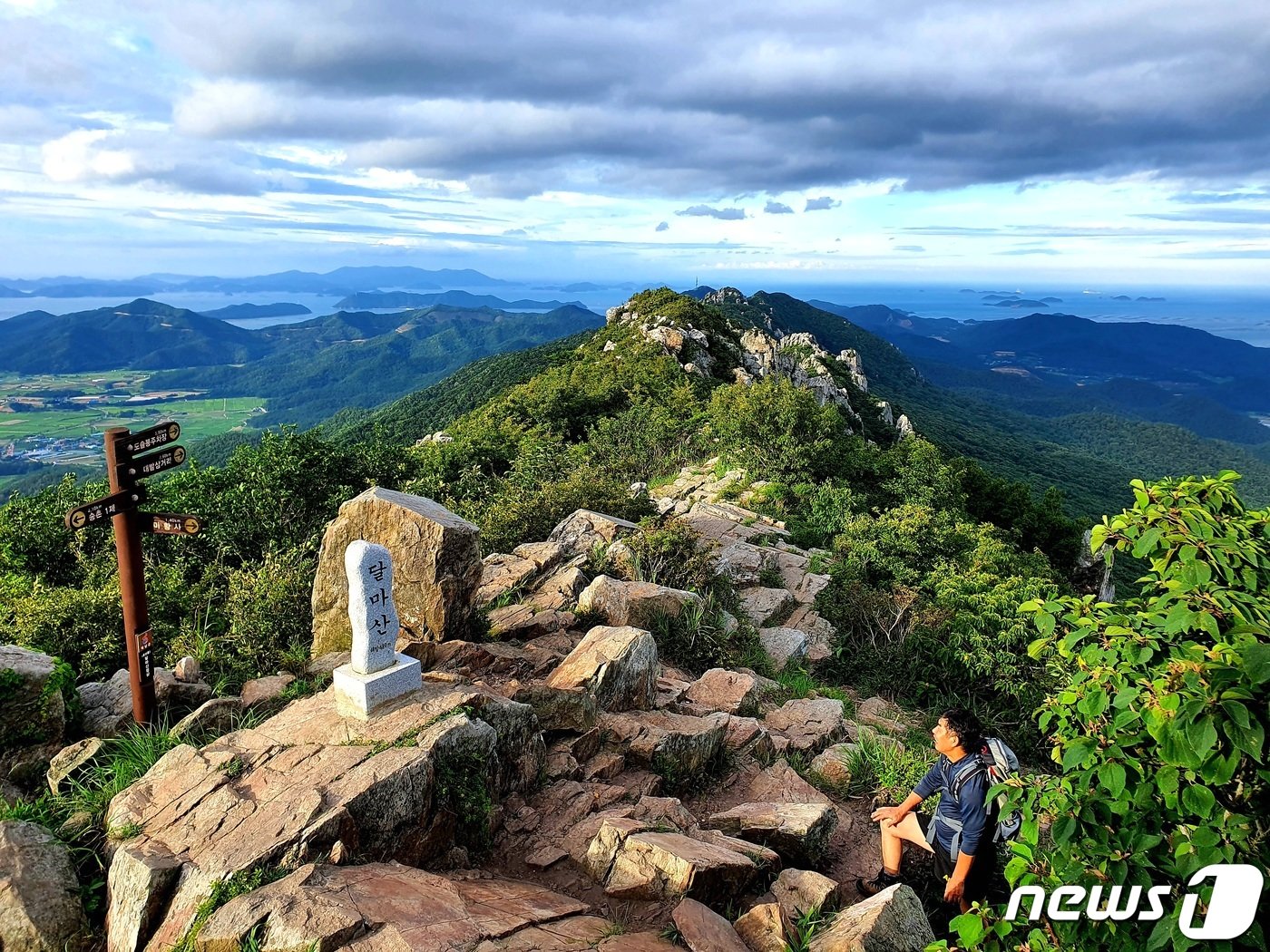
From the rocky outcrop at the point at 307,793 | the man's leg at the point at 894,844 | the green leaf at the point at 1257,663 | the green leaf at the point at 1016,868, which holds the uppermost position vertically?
A: the green leaf at the point at 1257,663

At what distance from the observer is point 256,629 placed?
37.0 feet

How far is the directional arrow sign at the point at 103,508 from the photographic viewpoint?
26.4 feet

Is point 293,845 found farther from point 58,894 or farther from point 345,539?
point 345,539

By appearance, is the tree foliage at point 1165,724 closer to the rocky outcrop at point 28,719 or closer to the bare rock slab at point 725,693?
the bare rock slab at point 725,693

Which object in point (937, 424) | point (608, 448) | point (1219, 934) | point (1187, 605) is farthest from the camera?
point (937, 424)

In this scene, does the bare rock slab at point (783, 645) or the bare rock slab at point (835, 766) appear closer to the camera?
the bare rock slab at point (835, 766)

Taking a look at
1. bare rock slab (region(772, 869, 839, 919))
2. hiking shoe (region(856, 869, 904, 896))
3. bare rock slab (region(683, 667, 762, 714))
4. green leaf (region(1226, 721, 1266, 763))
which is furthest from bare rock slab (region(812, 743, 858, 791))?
green leaf (region(1226, 721, 1266, 763))

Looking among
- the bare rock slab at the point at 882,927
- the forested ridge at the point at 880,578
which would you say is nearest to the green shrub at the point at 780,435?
the forested ridge at the point at 880,578

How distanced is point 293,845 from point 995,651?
12.6m

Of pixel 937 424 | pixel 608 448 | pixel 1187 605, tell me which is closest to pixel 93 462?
pixel 608 448

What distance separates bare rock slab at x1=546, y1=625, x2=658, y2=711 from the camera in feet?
30.8

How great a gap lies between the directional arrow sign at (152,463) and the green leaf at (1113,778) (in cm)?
899

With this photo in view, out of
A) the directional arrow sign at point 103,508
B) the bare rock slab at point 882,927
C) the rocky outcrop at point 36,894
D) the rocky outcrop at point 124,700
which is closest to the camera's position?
the bare rock slab at point 882,927

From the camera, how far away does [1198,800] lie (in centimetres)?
338
